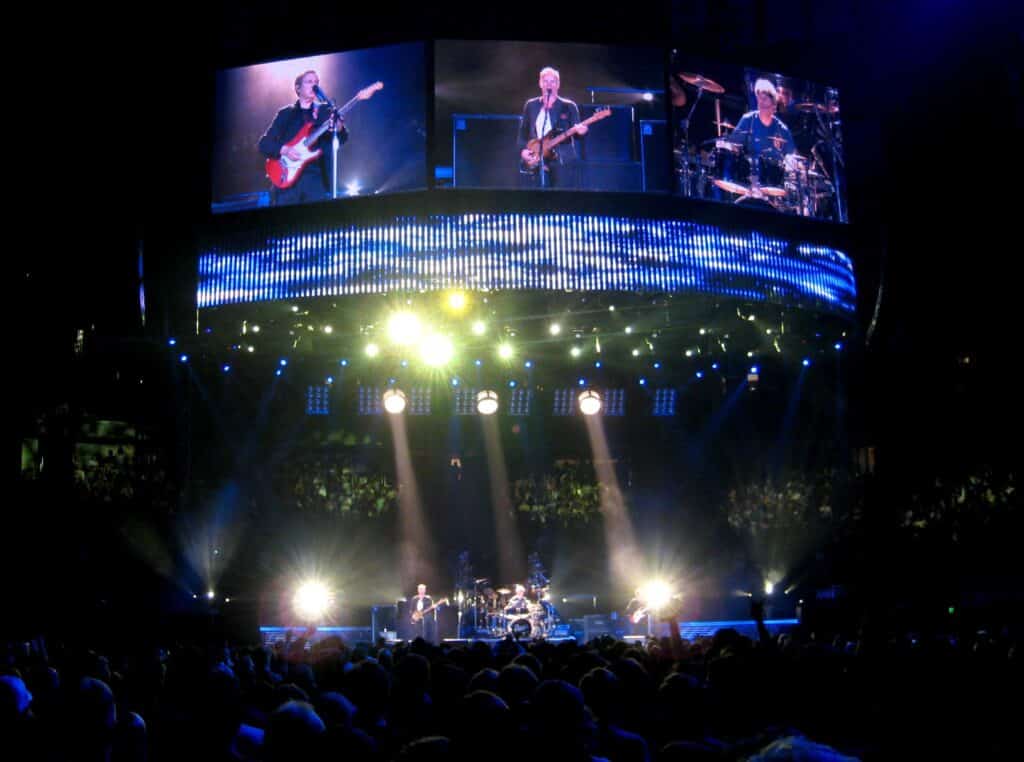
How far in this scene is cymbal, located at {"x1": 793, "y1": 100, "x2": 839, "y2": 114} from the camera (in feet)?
51.0

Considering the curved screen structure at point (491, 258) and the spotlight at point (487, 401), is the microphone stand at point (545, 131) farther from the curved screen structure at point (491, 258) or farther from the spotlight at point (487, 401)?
the spotlight at point (487, 401)

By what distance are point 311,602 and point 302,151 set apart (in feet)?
28.7

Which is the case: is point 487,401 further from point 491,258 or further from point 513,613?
point 491,258

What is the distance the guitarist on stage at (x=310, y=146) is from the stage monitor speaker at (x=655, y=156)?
412 centimetres

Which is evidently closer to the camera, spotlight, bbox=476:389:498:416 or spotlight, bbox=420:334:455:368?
spotlight, bbox=420:334:455:368

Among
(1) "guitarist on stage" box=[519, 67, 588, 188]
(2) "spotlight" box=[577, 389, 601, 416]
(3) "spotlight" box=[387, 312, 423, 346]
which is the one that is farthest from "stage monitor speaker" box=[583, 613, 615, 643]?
(1) "guitarist on stage" box=[519, 67, 588, 188]

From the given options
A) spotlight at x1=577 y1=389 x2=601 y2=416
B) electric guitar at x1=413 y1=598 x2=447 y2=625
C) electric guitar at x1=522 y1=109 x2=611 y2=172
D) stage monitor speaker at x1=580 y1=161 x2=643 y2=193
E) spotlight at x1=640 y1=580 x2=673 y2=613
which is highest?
electric guitar at x1=522 y1=109 x2=611 y2=172

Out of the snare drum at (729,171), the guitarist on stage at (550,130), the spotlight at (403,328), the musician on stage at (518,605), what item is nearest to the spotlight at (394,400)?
the spotlight at (403,328)

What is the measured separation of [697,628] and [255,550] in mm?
9199

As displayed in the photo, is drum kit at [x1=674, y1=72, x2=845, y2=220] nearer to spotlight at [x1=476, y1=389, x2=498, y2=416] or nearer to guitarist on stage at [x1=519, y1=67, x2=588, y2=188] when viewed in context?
guitarist on stage at [x1=519, y1=67, x2=588, y2=188]

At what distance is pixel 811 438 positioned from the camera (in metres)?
21.8

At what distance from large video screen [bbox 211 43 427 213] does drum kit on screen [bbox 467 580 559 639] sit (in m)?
8.37

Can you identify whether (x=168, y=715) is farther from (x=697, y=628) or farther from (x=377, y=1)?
(x=697, y=628)

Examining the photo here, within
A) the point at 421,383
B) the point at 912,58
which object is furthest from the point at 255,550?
the point at 912,58
